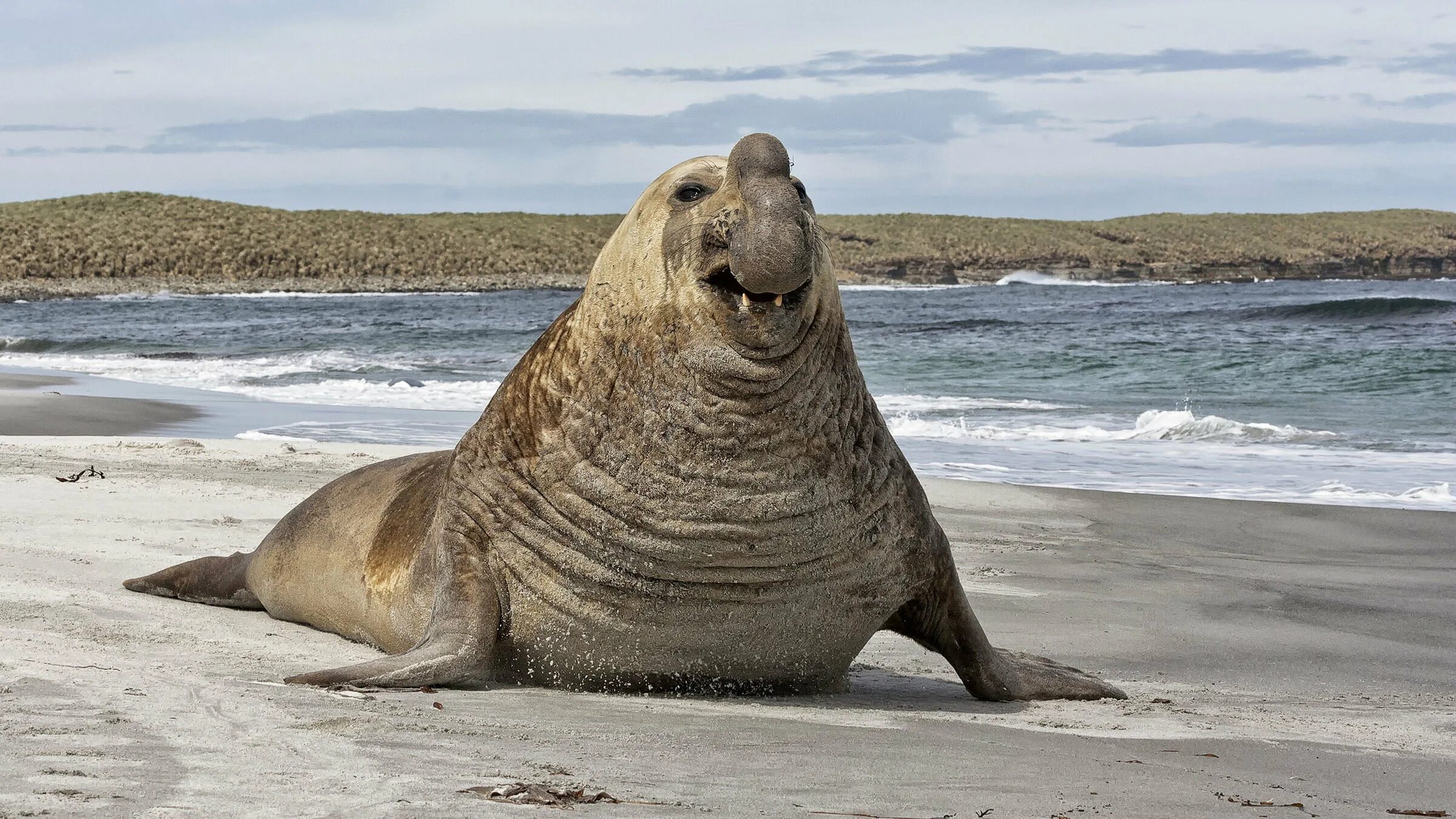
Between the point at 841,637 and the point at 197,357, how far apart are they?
21.8m

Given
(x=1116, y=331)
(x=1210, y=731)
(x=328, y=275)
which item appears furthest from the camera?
(x=328, y=275)

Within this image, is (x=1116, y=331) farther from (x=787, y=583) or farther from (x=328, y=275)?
(x=328, y=275)

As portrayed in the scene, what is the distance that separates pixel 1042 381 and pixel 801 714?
16.6 meters

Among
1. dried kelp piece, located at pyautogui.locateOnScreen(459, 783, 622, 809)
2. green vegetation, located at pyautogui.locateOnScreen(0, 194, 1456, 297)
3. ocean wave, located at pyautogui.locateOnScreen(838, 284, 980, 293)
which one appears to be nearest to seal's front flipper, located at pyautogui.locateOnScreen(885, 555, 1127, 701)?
dried kelp piece, located at pyautogui.locateOnScreen(459, 783, 622, 809)

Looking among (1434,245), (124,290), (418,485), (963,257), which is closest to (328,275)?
(124,290)

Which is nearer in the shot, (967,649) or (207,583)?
(967,649)

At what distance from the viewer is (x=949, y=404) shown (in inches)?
642

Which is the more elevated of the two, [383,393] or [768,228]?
[768,228]

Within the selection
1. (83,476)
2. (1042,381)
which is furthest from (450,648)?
(1042,381)

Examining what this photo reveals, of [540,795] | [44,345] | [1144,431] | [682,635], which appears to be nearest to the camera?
[540,795]

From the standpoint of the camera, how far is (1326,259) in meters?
87.6

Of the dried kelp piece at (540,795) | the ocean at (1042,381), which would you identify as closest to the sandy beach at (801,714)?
the dried kelp piece at (540,795)

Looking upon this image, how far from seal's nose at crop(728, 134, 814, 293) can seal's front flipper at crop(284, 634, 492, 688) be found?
1233mm

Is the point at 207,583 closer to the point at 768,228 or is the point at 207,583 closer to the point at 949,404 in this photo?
the point at 768,228
